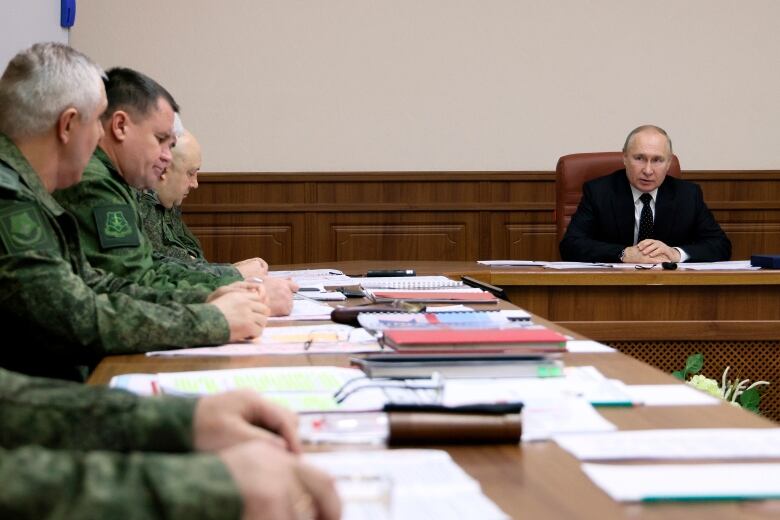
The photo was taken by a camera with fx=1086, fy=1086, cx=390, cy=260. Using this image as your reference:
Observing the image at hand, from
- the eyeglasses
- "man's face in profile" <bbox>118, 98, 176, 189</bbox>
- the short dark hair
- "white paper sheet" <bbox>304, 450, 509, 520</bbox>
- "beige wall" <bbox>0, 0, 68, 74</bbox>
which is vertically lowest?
"white paper sheet" <bbox>304, 450, 509, 520</bbox>

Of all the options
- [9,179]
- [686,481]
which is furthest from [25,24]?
[686,481]

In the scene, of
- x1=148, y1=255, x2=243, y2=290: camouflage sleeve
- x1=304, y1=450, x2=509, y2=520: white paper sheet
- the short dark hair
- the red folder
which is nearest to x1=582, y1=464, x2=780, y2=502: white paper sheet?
x1=304, y1=450, x2=509, y2=520: white paper sheet

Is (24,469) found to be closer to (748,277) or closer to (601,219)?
(748,277)

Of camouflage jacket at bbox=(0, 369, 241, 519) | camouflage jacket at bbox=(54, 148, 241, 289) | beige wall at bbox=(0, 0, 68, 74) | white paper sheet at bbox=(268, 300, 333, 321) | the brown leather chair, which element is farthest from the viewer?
the brown leather chair

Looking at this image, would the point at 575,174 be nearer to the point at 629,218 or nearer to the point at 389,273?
the point at 629,218

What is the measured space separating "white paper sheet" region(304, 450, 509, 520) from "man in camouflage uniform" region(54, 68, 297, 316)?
4.52ft

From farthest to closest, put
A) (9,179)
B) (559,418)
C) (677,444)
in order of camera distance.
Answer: (9,179)
(559,418)
(677,444)

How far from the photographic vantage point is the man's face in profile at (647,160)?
4.96 meters

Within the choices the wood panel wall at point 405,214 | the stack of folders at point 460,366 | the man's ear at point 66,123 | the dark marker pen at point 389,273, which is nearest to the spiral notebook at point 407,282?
the dark marker pen at point 389,273

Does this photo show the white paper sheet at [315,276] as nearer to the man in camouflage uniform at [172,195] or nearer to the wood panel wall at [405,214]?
the man in camouflage uniform at [172,195]

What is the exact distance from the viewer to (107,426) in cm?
112

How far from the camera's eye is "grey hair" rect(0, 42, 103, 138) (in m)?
2.14

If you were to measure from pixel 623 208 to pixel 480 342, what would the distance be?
3386 mm

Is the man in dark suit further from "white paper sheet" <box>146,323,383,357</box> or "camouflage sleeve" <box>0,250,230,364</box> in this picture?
"camouflage sleeve" <box>0,250,230,364</box>
